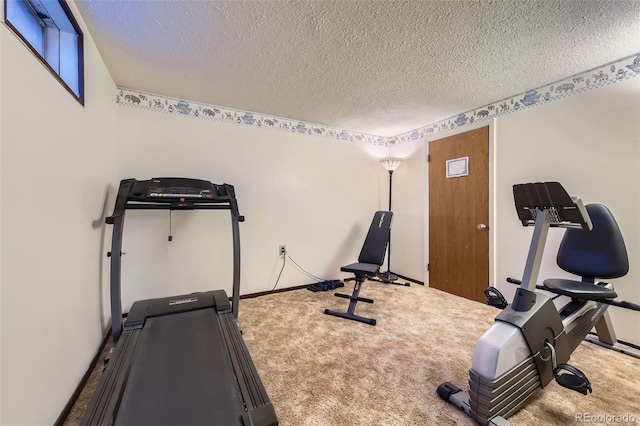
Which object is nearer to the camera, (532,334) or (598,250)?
(532,334)

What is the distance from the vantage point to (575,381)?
1.33 metres

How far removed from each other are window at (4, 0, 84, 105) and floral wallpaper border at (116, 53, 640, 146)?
100 centimetres

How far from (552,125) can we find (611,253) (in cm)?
120

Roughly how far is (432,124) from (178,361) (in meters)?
3.52

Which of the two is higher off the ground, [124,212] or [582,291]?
[124,212]

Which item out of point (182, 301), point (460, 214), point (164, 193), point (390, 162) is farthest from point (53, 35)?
point (460, 214)

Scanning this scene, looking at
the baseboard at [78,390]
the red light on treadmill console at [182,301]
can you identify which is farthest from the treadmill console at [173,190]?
the baseboard at [78,390]

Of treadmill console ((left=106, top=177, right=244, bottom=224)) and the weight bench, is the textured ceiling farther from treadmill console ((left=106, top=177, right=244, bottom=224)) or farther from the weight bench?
the weight bench

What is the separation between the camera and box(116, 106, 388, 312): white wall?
8.35ft

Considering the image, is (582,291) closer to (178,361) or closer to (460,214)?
(460,214)

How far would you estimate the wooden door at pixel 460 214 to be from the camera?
9.50 ft

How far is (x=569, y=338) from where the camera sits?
1.57 m

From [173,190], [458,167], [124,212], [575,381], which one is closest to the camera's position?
[575,381]

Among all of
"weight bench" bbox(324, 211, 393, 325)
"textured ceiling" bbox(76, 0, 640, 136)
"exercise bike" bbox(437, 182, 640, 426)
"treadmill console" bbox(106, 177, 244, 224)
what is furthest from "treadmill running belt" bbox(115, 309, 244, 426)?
"textured ceiling" bbox(76, 0, 640, 136)
